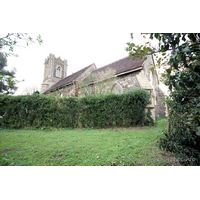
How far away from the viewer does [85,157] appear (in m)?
2.57

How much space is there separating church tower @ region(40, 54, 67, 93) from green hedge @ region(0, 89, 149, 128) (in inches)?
708

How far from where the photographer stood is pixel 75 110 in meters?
6.89

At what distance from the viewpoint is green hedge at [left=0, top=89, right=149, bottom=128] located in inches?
260

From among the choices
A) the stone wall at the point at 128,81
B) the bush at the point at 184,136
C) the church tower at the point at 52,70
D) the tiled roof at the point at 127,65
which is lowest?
the bush at the point at 184,136

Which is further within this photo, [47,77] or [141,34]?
[47,77]

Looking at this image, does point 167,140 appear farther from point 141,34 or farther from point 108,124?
point 108,124

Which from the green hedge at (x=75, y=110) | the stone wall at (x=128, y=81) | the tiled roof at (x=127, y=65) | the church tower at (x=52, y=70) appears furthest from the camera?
the church tower at (x=52, y=70)

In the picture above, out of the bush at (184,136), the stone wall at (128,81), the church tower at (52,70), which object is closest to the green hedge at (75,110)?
the stone wall at (128,81)

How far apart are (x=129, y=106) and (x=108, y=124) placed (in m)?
1.88

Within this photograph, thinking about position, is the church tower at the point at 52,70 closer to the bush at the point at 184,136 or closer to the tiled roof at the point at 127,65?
the tiled roof at the point at 127,65

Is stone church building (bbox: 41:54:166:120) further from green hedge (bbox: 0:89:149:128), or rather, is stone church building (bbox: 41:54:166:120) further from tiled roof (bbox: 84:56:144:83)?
green hedge (bbox: 0:89:149:128)

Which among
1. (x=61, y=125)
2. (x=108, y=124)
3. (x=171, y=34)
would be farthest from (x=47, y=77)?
(x=171, y=34)

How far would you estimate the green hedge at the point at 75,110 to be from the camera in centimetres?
660

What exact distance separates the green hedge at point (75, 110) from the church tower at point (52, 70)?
17974 millimetres
